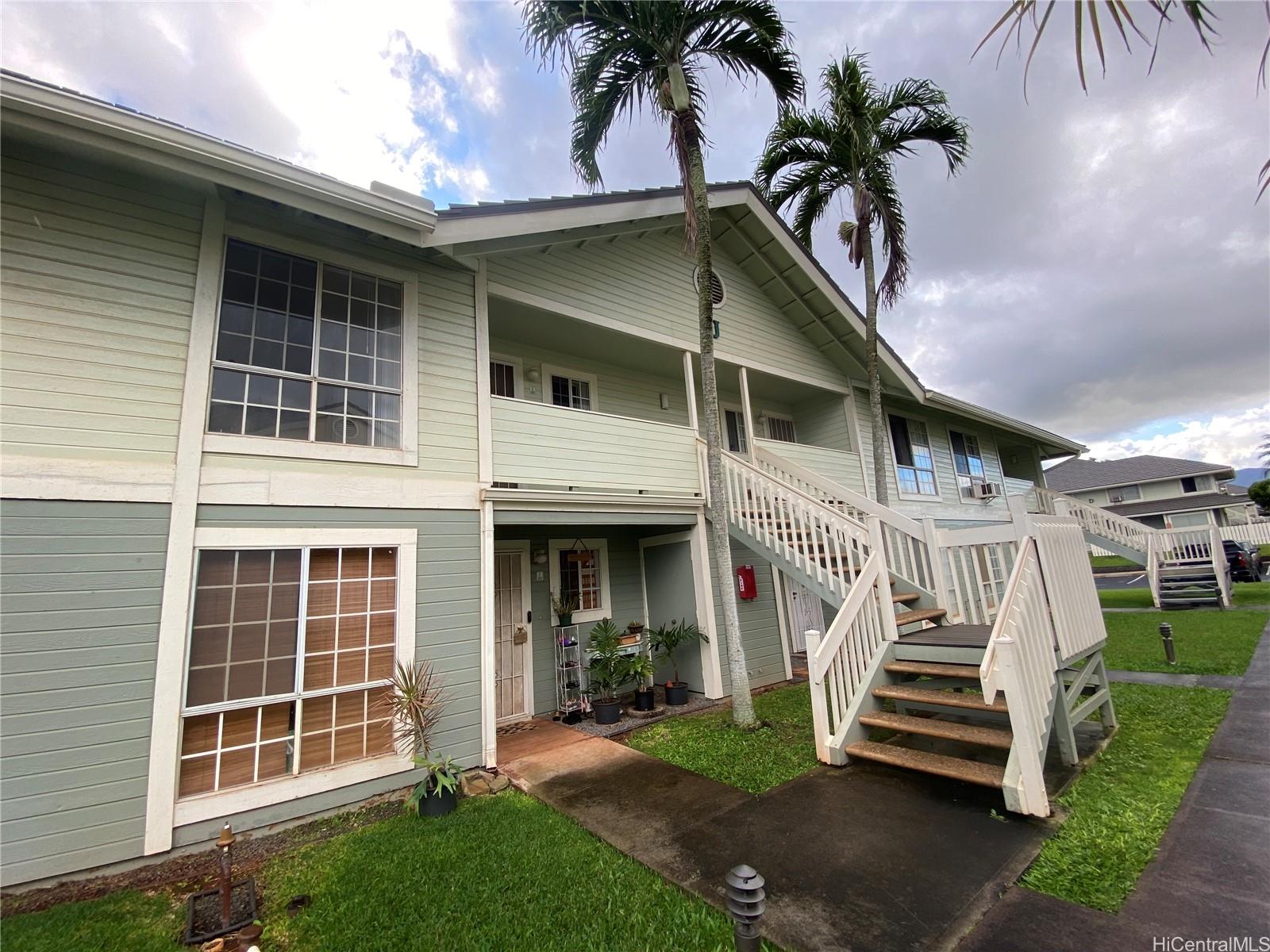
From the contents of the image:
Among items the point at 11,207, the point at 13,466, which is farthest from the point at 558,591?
the point at 11,207

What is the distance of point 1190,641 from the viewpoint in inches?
360

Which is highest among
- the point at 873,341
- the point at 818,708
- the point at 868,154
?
the point at 868,154

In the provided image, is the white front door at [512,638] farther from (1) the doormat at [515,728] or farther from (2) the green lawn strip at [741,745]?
(2) the green lawn strip at [741,745]

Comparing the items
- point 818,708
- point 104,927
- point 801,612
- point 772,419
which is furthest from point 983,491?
point 104,927

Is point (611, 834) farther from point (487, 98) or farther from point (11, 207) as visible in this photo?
point (487, 98)

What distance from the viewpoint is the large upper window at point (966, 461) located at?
47.0ft

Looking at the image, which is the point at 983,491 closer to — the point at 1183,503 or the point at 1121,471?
the point at 1183,503

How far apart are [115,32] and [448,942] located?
823 centimetres

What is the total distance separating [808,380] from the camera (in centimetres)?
1079

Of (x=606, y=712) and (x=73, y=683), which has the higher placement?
(x=73, y=683)

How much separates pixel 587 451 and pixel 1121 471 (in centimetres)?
4933

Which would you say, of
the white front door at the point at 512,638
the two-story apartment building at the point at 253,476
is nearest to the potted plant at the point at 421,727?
the two-story apartment building at the point at 253,476

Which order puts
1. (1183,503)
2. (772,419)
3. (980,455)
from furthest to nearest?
(1183,503) → (980,455) → (772,419)

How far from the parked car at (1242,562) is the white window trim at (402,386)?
A: 24602 mm
